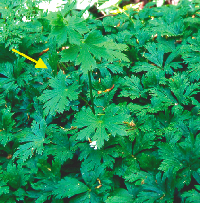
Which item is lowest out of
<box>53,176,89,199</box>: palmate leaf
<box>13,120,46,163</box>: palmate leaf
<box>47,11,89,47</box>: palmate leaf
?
<box>53,176,89,199</box>: palmate leaf

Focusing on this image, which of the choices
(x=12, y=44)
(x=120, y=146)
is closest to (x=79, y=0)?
(x=12, y=44)

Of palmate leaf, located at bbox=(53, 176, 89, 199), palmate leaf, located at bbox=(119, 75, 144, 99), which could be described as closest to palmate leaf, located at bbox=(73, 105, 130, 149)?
palmate leaf, located at bbox=(53, 176, 89, 199)

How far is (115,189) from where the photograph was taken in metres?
1.61

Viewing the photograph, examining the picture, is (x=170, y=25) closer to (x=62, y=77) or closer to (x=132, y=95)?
(x=132, y=95)

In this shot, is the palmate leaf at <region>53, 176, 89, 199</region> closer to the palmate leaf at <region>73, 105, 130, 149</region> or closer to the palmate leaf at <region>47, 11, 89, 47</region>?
the palmate leaf at <region>73, 105, 130, 149</region>

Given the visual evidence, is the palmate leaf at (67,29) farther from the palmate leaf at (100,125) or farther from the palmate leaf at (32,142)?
the palmate leaf at (32,142)

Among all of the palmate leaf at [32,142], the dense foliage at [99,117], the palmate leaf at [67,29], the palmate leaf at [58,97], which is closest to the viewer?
the palmate leaf at [67,29]

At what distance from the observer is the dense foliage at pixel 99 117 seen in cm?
150

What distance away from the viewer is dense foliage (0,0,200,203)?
1.50 meters

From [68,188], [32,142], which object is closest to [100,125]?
[68,188]

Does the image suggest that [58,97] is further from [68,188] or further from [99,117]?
[68,188]

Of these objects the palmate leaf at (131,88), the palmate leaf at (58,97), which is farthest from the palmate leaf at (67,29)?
the palmate leaf at (131,88)

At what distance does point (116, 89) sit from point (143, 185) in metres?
0.90

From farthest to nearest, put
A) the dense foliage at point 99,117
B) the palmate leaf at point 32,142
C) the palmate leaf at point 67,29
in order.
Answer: the palmate leaf at point 32,142, the dense foliage at point 99,117, the palmate leaf at point 67,29
